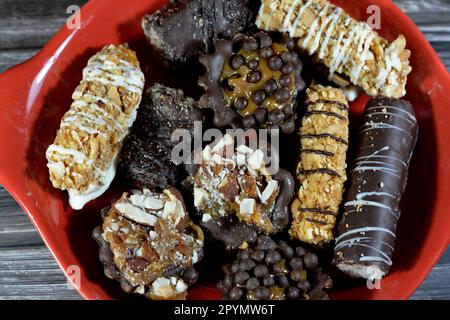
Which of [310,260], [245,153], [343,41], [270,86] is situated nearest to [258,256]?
[310,260]

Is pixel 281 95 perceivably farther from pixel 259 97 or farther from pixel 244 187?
pixel 244 187

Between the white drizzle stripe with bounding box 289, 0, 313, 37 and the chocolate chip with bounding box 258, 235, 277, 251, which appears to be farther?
the white drizzle stripe with bounding box 289, 0, 313, 37

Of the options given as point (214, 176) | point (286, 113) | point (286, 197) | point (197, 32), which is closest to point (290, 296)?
point (286, 197)

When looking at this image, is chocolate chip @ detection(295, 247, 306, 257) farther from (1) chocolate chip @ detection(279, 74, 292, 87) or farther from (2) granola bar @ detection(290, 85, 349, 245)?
(1) chocolate chip @ detection(279, 74, 292, 87)

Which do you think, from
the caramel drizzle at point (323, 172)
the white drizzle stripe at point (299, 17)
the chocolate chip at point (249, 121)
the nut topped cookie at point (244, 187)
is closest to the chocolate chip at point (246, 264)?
the nut topped cookie at point (244, 187)

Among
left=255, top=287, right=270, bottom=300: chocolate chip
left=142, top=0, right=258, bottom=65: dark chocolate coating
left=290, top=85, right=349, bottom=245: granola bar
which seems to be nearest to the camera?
left=255, top=287, right=270, bottom=300: chocolate chip

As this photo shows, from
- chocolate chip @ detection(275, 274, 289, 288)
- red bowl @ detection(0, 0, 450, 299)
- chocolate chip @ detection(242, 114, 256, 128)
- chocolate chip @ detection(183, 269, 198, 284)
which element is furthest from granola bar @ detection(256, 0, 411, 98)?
chocolate chip @ detection(183, 269, 198, 284)

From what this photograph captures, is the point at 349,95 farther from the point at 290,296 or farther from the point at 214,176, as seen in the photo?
the point at 290,296
